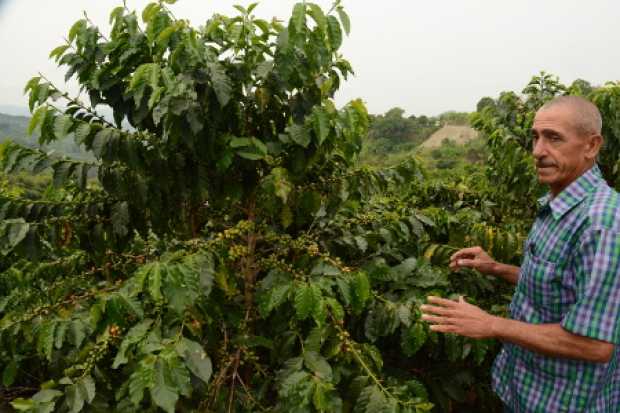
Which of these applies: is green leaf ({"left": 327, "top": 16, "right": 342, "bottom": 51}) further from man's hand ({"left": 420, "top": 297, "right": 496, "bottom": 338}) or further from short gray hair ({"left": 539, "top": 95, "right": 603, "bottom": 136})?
man's hand ({"left": 420, "top": 297, "right": 496, "bottom": 338})

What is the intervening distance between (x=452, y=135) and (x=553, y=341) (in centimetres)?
4446

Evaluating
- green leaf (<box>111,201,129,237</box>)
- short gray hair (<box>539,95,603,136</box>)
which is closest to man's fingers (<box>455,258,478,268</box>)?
short gray hair (<box>539,95,603,136</box>)

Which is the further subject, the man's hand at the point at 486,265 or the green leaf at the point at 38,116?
the man's hand at the point at 486,265

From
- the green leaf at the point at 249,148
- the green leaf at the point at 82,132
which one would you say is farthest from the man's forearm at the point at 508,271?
the green leaf at the point at 82,132

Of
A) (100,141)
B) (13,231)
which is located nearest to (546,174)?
(100,141)

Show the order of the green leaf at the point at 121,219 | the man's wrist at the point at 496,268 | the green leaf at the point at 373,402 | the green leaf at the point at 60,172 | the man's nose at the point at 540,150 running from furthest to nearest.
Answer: the man's wrist at the point at 496,268
the green leaf at the point at 121,219
the green leaf at the point at 60,172
the man's nose at the point at 540,150
the green leaf at the point at 373,402

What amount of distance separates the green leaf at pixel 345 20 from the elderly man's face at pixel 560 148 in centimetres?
71

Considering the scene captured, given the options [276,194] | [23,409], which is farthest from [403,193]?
[23,409]

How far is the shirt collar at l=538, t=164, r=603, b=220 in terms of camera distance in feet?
5.02

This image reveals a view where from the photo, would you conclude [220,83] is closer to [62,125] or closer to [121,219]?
[62,125]

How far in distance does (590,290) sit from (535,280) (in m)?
0.27

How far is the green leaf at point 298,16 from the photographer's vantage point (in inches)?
60.6

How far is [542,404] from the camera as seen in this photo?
1663 mm

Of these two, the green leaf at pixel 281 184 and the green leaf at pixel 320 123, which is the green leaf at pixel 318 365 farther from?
the green leaf at pixel 320 123
